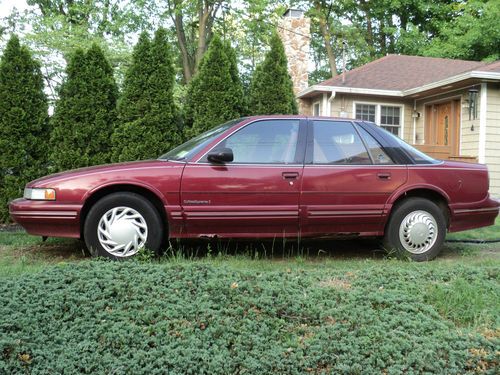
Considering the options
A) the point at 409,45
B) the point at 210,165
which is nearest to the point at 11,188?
the point at 210,165

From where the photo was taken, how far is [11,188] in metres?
7.93

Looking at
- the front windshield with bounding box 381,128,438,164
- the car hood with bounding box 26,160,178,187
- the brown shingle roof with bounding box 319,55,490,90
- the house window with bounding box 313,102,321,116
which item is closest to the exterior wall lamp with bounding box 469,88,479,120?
the brown shingle roof with bounding box 319,55,490,90

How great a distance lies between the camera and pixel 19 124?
795cm

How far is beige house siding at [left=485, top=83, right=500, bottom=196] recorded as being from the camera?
11.9m

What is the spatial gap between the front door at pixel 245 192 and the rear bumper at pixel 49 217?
1075 mm

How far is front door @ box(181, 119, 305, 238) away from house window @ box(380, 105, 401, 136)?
10063 millimetres

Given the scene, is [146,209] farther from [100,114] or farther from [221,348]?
[100,114]

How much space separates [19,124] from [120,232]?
14.0 feet

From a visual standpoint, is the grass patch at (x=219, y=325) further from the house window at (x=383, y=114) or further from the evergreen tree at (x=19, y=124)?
the house window at (x=383, y=114)

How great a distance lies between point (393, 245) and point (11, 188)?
602cm

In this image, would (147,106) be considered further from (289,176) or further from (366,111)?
(366,111)

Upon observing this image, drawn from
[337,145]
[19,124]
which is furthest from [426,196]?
[19,124]

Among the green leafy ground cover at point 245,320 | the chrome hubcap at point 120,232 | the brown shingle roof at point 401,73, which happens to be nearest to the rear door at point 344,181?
the green leafy ground cover at point 245,320

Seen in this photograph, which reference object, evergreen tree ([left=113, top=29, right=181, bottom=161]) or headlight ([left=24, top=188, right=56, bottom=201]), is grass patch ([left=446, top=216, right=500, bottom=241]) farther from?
headlight ([left=24, top=188, right=56, bottom=201])
